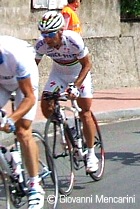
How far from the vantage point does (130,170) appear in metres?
8.46

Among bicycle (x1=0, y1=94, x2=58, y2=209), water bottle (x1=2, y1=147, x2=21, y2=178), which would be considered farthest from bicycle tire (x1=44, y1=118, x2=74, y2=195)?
water bottle (x1=2, y1=147, x2=21, y2=178)

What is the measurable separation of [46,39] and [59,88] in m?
0.71

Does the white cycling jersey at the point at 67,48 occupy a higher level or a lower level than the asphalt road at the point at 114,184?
higher

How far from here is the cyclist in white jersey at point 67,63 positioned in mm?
6828

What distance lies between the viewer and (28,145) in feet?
19.4

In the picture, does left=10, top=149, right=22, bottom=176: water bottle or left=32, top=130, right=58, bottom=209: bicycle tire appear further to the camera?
left=32, top=130, right=58, bottom=209: bicycle tire

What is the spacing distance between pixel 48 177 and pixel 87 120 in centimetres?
134

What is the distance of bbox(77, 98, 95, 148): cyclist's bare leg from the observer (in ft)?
25.0

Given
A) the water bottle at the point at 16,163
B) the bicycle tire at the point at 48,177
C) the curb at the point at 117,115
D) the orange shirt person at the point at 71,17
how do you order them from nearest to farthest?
the water bottle at the point at 16,163
the bicycle tire at the point at 48,177
the curb at the point at 117,115
the orange shirt person at the point at 71,17

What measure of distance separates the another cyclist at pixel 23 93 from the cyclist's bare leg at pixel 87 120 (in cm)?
155

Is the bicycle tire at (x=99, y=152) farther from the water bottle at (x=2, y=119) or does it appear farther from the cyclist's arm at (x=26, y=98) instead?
the water bottle at (x=2, y=119)

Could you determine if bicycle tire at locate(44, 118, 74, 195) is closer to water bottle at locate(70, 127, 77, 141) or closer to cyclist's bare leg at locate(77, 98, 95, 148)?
water bottle at locate(70, 127, 77, 141)

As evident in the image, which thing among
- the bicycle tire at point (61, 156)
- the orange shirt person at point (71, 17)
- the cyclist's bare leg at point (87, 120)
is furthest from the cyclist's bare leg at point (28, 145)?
the orange shirt person at point (71, 17)

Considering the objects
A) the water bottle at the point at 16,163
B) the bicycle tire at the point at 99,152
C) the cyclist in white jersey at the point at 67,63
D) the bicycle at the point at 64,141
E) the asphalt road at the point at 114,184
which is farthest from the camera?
the bicycle tire at the point at 99,152
